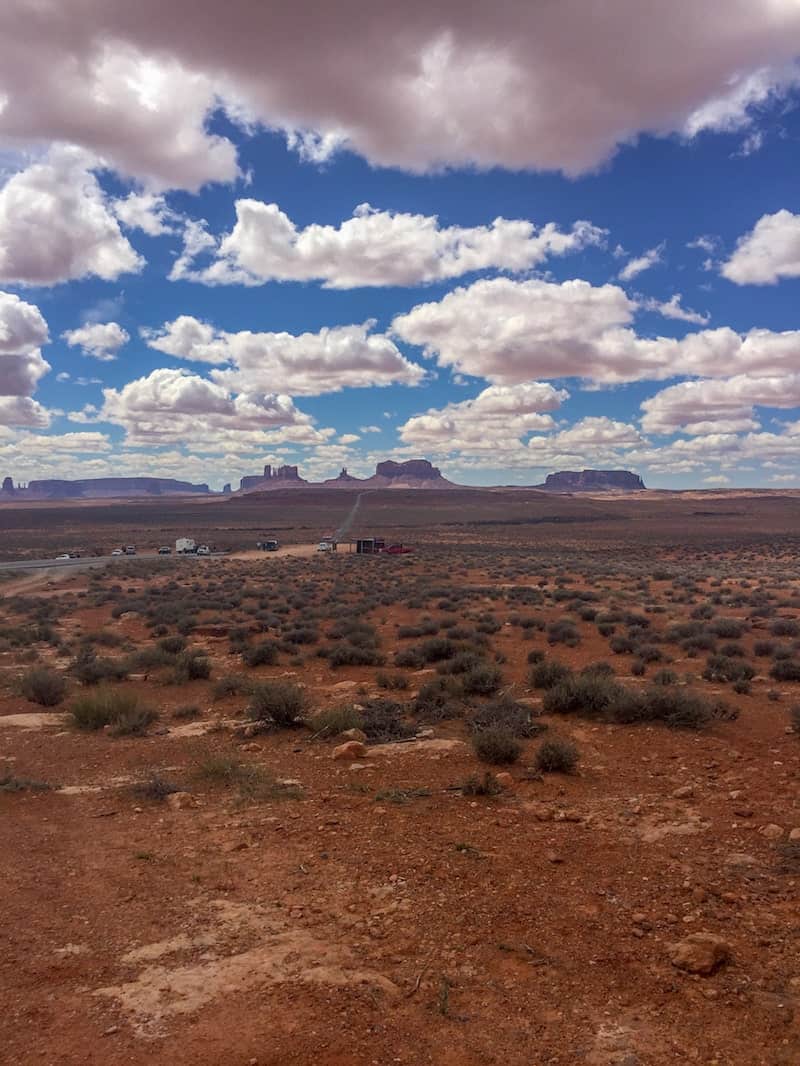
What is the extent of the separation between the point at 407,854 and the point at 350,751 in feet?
12.1

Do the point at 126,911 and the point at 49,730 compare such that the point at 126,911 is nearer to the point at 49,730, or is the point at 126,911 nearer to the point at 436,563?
the point at 49,730

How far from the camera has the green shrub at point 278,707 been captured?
12580 mm

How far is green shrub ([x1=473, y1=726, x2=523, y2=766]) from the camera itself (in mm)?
10148

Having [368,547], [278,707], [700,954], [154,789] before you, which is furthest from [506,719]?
[368,547]

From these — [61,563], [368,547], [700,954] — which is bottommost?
[61,563]

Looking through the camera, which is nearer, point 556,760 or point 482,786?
point 482,786

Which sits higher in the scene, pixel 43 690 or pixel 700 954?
pixel 700 954

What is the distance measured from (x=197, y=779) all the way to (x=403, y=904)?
4.71 metres

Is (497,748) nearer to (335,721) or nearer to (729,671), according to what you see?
(335,721)

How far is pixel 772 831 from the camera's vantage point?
24.6ft

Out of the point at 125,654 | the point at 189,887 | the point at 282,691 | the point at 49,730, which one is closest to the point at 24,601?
the point at 125,654

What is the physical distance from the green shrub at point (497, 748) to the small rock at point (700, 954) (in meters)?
4.69

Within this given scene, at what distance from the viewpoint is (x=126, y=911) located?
634cm

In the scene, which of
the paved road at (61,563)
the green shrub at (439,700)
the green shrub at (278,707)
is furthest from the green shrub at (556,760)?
the paved road at (61,563)
